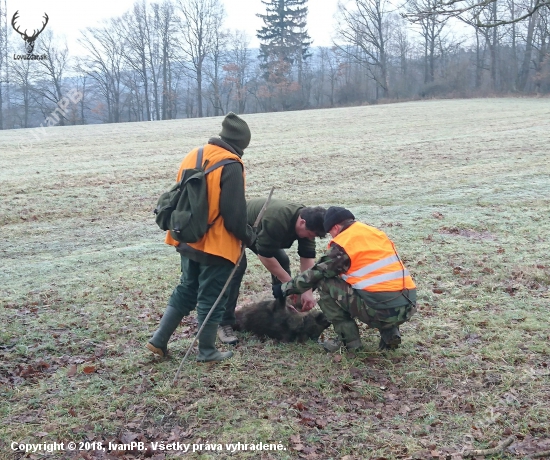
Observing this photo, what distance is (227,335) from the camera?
5578 mm

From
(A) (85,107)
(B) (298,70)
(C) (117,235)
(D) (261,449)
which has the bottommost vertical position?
(D) (261,449)

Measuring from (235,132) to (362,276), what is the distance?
159cm

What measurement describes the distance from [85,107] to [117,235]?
50.0m

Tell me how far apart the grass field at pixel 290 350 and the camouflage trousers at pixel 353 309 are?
0.28 metres

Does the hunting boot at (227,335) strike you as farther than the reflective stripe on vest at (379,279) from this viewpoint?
Yes

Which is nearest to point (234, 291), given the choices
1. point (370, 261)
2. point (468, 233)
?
point (370, 261)

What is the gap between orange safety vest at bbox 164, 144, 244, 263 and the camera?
14.6 ft

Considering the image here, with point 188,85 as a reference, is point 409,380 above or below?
below

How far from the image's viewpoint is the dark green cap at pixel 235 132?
4.63 m

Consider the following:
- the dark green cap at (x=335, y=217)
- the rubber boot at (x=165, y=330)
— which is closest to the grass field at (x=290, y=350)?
the rubber boot at (x=165, y=330)

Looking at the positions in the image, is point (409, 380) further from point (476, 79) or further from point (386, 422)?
point (476, 79)

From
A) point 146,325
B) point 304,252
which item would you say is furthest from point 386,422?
point 146,325

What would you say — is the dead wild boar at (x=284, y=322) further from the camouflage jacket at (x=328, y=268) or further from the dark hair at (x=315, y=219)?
the dark hair at (x=315, y=219)

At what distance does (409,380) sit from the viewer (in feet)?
15.5
